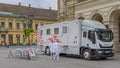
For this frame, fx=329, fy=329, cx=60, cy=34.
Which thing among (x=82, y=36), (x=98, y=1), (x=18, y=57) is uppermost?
(x=98, y=1)

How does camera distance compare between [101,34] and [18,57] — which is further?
[18,57]

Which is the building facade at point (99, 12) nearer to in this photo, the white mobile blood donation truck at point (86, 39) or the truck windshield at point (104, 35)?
the truck windshield at point (104, 35)

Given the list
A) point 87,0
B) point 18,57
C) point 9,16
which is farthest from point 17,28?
point 18,57

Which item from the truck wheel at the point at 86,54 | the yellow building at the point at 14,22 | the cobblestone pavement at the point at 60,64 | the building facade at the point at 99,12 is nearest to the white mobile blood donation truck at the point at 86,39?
the truck wheel at the point at 86,54

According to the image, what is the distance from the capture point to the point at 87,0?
38.2 meters

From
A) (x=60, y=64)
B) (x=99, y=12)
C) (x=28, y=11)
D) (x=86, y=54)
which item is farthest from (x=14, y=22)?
(x=60, y=64)

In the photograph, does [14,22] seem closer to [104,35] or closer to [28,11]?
[28,11]

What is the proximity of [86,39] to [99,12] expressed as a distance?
8.34 metres

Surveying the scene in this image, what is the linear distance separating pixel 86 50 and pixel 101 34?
1918 mm

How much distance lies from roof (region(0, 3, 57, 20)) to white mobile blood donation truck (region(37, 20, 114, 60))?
60787 mm

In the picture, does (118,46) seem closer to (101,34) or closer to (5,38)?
(101,34)

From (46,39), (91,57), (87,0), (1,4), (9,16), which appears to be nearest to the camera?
(91,57)

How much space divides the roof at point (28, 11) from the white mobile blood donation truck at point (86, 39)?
199 feet

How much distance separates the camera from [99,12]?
3594 cm
